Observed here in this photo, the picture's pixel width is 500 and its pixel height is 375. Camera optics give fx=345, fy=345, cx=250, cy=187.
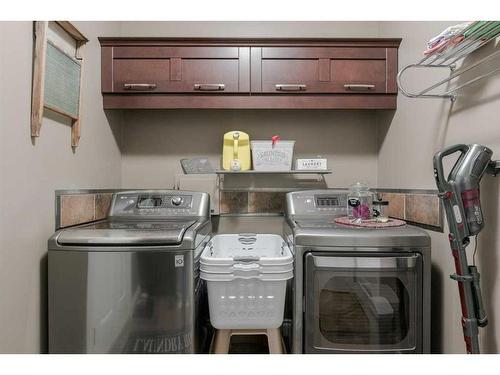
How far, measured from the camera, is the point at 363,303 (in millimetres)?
1688

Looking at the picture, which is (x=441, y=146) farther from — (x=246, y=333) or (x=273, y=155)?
(x=246, y=333)

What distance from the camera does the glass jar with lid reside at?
6.66ft

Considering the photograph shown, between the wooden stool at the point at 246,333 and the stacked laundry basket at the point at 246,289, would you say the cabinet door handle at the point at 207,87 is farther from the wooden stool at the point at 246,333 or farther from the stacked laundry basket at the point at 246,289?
the wooden stool at the point at 246,333

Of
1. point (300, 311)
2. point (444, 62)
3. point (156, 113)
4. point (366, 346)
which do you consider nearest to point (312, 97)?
point (444, 62)

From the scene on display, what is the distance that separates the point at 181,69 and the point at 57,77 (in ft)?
2.62

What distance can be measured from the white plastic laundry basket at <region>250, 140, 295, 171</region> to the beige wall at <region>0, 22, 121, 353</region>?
1168mm

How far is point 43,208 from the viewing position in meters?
1.62

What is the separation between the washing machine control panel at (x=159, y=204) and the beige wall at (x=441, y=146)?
4.35 ft

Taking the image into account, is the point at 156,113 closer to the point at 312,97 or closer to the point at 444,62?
the point at 312,97

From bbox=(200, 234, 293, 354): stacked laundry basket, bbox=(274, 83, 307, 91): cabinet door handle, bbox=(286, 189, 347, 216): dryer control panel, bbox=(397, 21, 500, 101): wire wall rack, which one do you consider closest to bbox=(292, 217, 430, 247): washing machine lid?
bbox=(200, 234, 293, 354): stacked laundry basket

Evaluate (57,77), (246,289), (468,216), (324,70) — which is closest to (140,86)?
(57,77)

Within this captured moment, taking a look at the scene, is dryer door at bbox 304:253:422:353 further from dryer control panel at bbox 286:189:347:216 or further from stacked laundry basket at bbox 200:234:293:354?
dryer control panel at bbox 286:189:347:216

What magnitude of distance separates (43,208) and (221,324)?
3.31 ft

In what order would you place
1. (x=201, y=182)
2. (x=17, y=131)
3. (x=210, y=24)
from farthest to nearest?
(x=210, y=24)
(x=201, y=182)
(x=17, y=131)
